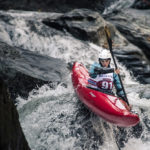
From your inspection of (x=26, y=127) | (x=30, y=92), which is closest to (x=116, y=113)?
(x=26, y=127)

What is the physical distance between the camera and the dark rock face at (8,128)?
1.95 metres

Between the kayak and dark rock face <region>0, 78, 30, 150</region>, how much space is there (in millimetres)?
1857

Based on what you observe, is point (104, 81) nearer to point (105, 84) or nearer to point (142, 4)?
point (105, 84)

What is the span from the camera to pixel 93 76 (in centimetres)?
475

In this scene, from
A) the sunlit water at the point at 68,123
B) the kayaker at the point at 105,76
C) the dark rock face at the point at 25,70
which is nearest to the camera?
the sunlit water at the point at 68,123

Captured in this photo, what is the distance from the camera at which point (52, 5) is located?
13805mm

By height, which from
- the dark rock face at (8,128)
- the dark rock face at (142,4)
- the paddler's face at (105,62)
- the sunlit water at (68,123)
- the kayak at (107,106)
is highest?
the dark rock face at (142,4)

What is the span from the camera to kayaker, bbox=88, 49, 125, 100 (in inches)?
178

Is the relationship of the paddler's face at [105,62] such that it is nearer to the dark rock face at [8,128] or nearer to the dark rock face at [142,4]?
the dark rock face at [8,128]

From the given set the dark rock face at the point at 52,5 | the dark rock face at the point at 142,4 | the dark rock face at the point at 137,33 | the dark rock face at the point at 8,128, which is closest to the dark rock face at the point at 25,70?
the dark rock face at the point at 8,128

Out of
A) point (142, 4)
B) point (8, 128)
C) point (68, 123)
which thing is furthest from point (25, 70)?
point (142, 4)

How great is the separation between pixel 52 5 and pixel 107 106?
1080 cm

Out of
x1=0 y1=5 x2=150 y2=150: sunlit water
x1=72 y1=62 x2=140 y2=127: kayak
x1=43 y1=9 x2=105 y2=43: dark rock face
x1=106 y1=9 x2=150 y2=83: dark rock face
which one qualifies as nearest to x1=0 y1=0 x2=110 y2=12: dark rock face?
x1=106 y1=9 x2=150 y2=83: dark rock face

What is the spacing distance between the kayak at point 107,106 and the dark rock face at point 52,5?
Answer: 9.53m
